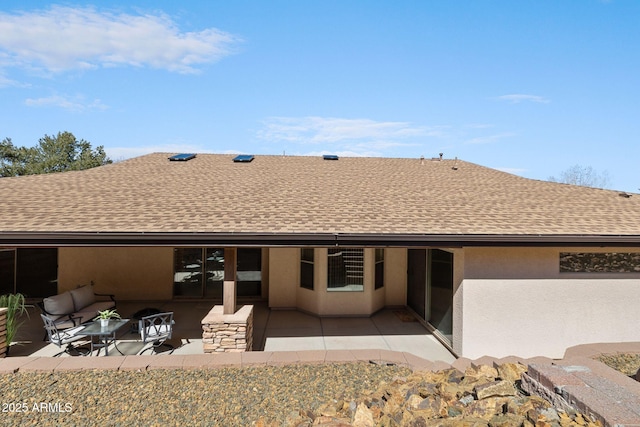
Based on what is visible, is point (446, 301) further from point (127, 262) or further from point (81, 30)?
point (81, 30)

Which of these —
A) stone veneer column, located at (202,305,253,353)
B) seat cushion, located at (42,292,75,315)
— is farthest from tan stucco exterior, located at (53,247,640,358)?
seat cushion, located at (42,292,75,315)

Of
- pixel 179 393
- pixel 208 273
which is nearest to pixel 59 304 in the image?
pixel 208 273

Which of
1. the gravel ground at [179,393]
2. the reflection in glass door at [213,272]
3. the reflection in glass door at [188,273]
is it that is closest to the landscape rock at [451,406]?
the gravel ground at [179,393]

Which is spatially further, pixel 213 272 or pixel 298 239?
pixel 213 272

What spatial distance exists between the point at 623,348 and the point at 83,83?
58.1 ft

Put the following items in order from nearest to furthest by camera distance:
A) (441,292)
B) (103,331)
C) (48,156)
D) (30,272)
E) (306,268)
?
(103,331), (441,292), (306,268), (30,272), (48,156)

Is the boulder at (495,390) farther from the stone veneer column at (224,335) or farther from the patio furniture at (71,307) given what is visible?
the patio furniture at (71,307)

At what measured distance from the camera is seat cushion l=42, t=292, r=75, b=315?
295 inches

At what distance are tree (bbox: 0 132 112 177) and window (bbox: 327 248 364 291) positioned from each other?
30.3 meters

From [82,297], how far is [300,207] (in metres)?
6.09

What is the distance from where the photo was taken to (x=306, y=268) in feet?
32.7

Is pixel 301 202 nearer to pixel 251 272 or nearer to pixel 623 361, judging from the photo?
pixel 251 272

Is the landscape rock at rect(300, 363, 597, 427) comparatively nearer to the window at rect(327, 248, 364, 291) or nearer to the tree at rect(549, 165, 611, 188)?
the window at rect(327, 248, 364, 291)

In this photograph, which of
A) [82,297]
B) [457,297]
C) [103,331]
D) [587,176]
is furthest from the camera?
[587,176]
